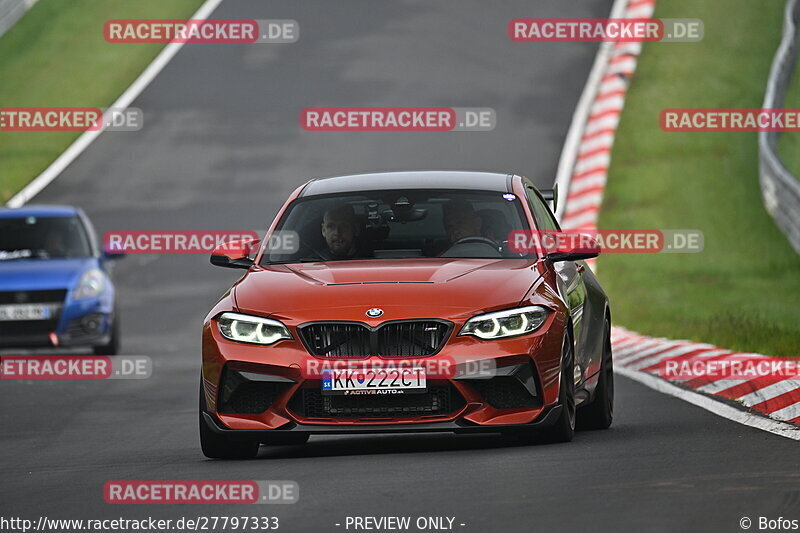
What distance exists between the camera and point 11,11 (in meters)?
38.2

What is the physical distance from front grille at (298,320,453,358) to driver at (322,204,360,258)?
45.2 inches

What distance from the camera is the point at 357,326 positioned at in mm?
9305

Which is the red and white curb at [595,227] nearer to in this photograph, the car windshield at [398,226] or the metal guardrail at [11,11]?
the car windshield at [398,226]

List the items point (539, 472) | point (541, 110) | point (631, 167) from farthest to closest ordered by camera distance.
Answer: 1. point (541, 110)
2. point (631, 167)
3. point (539, 472)

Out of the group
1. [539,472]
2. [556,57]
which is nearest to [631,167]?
[556,57]

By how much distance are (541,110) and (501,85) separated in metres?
1.62

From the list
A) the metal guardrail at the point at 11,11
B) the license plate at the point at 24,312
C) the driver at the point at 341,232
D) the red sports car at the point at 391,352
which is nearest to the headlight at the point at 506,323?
the red sports car at the point at 391,352

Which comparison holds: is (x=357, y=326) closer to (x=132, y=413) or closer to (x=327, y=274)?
(x=327, y=274)

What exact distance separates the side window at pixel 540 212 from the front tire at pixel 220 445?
2.27 m

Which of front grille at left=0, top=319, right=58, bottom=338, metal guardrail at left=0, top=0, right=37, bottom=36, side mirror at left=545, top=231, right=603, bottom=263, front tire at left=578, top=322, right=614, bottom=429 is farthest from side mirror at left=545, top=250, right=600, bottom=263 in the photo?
metal guardrail at left=0, top=0, right=37, bottom=36

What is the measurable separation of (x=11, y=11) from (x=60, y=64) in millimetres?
4333

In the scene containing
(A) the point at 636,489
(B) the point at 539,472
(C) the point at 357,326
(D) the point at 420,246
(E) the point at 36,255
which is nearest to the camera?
(A) the point at 636,489

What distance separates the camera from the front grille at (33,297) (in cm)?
1884

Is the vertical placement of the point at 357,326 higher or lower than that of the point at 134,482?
higher
